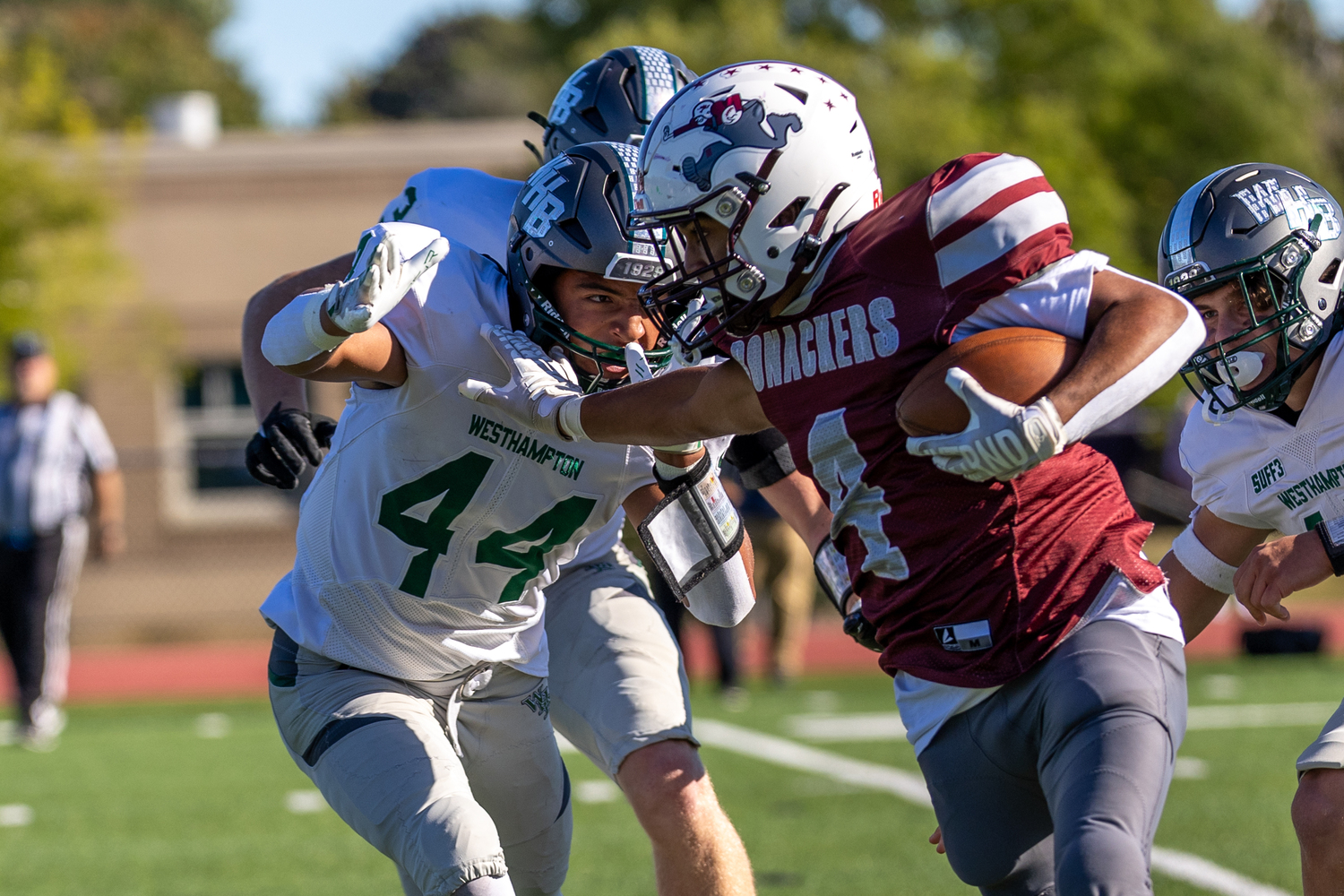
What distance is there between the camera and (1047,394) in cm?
239

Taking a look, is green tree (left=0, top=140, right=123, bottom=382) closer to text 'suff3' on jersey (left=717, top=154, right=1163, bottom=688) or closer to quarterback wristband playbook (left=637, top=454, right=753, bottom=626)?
quarterback wristband playbook (left=637, top=454, right=753, bottom=626)

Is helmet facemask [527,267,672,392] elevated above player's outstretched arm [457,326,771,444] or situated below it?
above

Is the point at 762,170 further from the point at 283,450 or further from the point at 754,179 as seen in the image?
the point at 283,450

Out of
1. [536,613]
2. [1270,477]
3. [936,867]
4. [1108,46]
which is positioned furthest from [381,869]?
[1108,46]

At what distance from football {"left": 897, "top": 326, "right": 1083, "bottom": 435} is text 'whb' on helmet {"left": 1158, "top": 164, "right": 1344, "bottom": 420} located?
813 millimetres

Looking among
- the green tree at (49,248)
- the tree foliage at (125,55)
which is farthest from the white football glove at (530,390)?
the tree foliage at (125,55)

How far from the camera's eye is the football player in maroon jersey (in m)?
2.38

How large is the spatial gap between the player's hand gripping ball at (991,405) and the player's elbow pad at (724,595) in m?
0.89

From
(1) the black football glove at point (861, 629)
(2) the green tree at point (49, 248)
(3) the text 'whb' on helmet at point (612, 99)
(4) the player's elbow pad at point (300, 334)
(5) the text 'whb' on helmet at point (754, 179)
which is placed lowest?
(1) the black football glove at point (861, 629)

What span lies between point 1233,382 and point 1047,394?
956 mm

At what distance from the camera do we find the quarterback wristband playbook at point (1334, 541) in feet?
10.0

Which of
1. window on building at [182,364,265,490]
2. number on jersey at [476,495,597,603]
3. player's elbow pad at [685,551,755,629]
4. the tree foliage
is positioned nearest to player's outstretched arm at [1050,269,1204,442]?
player's elbow pad at [685,551,755,629]

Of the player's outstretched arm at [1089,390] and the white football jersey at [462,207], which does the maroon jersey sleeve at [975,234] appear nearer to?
the player's outstretched arm at [1089,390]

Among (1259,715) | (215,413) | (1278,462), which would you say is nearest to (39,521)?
(1259,715)
